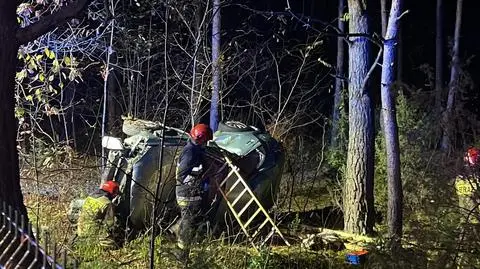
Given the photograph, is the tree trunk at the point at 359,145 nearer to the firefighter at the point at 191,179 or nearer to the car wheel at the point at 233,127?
the car wheel at the point at 233,127

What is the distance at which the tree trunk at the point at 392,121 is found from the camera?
333 inches

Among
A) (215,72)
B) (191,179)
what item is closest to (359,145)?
(191,179)

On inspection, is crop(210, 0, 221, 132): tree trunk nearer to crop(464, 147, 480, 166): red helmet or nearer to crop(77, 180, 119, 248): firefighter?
crop(77, 180, 119, 248): firefighter

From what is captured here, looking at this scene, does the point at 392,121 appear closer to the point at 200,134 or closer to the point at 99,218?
the point at 200,134

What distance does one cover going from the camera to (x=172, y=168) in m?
8.08

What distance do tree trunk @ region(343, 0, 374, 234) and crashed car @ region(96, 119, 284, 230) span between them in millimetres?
1062

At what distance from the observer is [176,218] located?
8.32 m

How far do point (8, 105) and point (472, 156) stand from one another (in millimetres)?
3836

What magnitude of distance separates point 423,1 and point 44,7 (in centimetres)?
1685

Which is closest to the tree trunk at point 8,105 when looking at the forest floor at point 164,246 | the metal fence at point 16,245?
the forest floor at point 164,246

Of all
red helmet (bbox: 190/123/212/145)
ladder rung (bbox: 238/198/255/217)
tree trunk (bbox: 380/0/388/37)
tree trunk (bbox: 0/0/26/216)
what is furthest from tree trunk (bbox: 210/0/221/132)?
tree trunk (bbox: 0/0/26/216)

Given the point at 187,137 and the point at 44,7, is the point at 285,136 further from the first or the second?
the point at 44,7

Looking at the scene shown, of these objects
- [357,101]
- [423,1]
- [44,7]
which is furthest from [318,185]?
[423,1]

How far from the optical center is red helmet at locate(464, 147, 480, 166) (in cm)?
452
